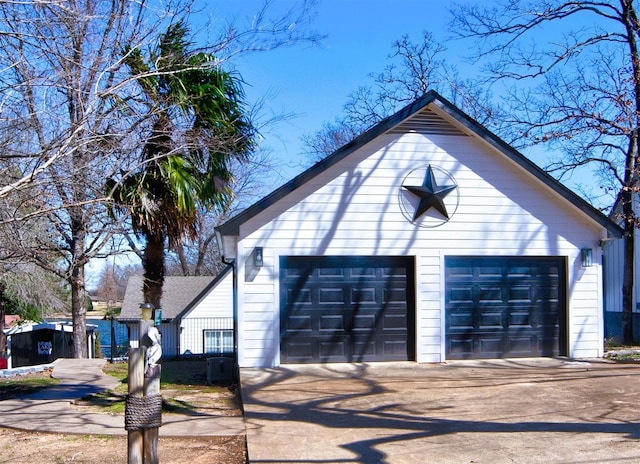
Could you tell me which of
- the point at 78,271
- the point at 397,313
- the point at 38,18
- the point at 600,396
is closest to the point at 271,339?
the point at 397,313

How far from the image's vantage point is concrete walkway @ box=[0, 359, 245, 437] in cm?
803

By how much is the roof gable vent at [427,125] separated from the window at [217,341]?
17915 millimetres

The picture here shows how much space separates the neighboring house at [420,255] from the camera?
12031 millimetres

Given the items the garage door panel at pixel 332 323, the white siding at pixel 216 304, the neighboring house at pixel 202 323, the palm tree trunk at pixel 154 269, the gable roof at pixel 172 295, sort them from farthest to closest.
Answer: the gable roof at pixel 172 295 < the white siding at pixel 216 304 < the neighboring house at pixel 202 323 < the garage door panel at pixel 332 323 < the palm tree trunk at pixel 154 269

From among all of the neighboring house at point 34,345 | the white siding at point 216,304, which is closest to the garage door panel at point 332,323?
the white siding at point 216,304

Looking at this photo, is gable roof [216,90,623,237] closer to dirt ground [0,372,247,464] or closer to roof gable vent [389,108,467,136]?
roof gable vent [389,108,467,136]

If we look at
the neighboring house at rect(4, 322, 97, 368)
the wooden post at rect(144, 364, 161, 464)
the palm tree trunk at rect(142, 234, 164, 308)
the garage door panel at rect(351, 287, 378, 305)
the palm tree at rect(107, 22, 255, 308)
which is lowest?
the neighboring house at rect(4, 322, 97, 368)

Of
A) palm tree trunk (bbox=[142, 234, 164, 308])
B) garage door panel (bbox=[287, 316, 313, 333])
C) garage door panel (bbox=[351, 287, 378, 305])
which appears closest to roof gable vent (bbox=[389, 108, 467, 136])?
garage door panel (bbox=[351, 287, 378, 305])

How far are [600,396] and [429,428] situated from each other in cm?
323

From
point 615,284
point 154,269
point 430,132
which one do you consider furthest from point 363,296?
point 615,284

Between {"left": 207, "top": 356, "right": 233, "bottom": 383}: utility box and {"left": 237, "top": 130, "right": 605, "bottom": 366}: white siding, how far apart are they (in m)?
0.75

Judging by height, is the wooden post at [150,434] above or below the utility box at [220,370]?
above

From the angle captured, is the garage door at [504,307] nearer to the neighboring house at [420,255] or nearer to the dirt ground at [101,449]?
the neighboring house at [420,255]

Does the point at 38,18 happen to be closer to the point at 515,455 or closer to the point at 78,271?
the point at 515,455
